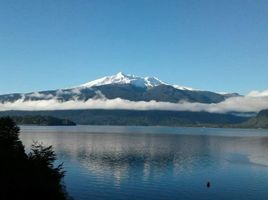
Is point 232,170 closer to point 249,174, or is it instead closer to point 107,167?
point 249,174

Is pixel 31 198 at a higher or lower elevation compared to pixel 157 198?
higher

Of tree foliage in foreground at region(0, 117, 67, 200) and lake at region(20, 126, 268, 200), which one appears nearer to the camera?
tree foliage in foreground at region(0, 117, 67, 200)

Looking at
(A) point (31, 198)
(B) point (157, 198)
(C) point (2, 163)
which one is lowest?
(B) point (157, 198)

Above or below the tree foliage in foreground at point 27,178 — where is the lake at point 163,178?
below

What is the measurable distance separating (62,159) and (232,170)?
74043 mm

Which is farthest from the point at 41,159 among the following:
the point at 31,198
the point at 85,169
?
the point at 85,169

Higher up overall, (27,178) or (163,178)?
(27,178)

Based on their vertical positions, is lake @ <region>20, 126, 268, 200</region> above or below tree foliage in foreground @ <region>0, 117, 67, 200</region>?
below

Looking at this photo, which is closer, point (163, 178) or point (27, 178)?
point (27, 178)

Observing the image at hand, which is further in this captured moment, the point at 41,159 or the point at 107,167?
the point at 107,167

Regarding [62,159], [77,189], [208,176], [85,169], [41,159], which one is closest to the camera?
[41,159]

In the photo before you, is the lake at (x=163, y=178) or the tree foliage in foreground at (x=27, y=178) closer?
the tree foliage in foreground at (x=27, y=178)

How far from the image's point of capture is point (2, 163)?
74.1m

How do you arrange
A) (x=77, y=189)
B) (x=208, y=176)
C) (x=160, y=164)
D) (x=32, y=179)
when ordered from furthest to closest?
1. (x=160, y=164)
2. (x=208, y=176)
3. (x=77, y=189)
4. (x=32, y=179)
